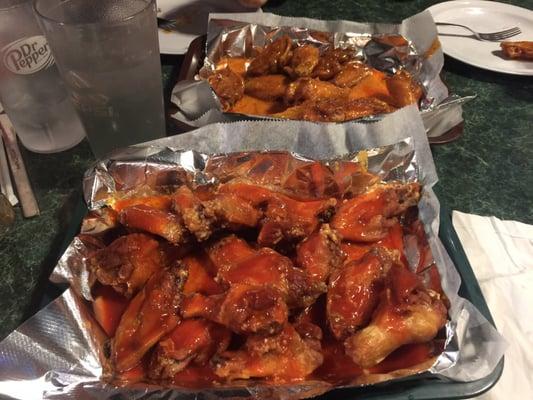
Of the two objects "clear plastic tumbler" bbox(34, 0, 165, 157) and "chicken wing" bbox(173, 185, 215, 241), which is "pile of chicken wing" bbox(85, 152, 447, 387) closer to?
"chicken wing" bbox(173, 185, 215, 241)

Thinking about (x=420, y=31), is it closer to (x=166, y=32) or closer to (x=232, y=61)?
(x=232, y=61)

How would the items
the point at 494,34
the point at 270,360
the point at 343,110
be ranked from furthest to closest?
the point at 494,34
the point at 343,110
the point at 270,360

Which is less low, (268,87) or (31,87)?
(31,87)

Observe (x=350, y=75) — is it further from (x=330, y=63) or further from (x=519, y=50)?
(x=519, y=50)

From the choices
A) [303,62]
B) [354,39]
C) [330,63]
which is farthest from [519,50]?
[303,62]

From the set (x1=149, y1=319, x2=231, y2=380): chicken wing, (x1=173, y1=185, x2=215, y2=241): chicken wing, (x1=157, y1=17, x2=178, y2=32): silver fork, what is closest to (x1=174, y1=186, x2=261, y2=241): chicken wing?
(x1=173, y1=185, x2=215, y2=241): chicken wing

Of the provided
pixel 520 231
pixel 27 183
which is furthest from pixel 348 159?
pixel 27 183

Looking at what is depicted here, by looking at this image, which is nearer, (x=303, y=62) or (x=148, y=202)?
(x=148, y=202)

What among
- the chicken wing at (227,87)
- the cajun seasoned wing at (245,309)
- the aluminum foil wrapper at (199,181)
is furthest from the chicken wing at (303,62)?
the cajun seasoned wing at (245,309)
